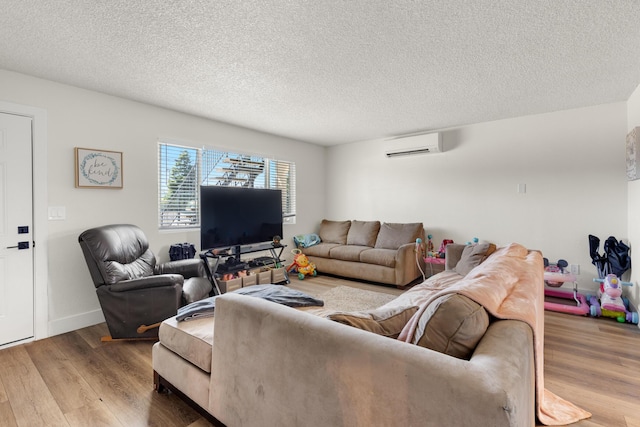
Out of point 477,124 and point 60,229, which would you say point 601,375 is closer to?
point 477,124

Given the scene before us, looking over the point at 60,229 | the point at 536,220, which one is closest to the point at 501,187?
the point at 536,220

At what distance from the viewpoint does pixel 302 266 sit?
4.95m

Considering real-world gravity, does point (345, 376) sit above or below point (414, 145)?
A: below

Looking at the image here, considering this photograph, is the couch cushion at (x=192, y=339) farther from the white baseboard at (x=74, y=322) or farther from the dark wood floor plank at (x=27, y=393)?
the white baseboard at (x=74, y=322)

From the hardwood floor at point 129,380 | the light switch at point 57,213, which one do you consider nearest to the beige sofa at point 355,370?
the hardwood floor at point 129,380

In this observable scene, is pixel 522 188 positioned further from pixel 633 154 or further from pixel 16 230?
pixel 16 230

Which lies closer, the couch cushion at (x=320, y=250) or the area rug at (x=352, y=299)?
the area rug at (x=352, y=299)

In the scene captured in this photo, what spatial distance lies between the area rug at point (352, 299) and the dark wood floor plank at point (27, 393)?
2.41 m

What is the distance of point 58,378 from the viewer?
2.11m

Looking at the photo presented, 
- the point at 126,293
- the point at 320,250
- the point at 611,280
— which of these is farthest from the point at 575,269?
the point at 126,293

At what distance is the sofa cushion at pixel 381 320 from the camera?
1.34 meters

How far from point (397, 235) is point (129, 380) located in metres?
3.89

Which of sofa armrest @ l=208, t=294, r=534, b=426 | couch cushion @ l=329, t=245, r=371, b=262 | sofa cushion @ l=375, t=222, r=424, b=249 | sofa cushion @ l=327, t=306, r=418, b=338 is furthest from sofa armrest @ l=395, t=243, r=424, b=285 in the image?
sofa armrest @ l=208, t=294, r=534, b=426

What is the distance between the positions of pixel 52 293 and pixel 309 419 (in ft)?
10.0
